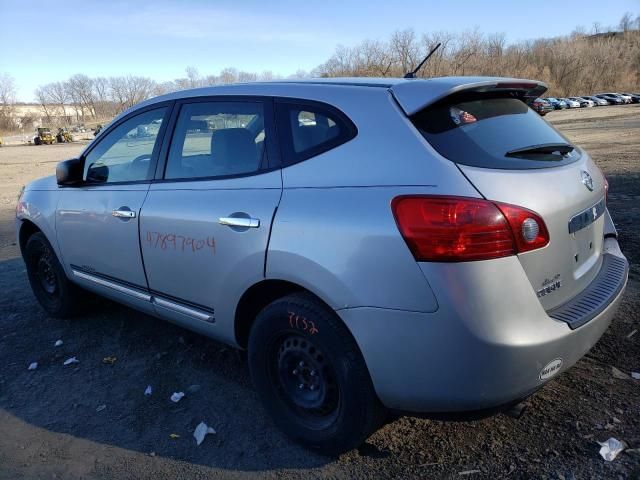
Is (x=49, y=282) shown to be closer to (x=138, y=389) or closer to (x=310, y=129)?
(x=138, y=389)

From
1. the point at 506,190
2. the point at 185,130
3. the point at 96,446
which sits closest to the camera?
the point at 506,190

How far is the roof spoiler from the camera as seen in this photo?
233cm

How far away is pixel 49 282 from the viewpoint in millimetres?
4746

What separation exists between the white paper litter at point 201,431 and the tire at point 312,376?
378 mm

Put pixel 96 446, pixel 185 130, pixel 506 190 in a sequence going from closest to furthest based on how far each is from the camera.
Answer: pixel 506 190 → pixel 96 446 → pixel 185 130

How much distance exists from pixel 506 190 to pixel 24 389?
3292mm

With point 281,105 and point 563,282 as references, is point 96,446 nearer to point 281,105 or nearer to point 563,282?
point 281,105

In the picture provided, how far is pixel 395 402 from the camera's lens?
7.45 ft

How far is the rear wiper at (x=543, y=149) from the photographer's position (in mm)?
2402

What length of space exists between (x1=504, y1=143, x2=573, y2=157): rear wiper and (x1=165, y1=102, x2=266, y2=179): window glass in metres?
1.25

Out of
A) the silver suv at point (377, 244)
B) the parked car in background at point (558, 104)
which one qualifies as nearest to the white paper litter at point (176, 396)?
the silver suv at point (377, 244)

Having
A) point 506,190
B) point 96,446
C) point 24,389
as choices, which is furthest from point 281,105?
point 24,389

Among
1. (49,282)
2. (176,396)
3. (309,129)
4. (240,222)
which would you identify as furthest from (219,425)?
(49,282)

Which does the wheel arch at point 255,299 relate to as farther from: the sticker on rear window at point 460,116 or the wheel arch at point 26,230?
the wheel arch at point 26,230
